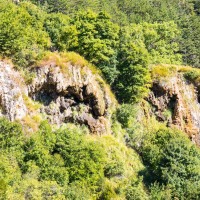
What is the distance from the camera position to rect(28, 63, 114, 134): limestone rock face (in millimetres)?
44125

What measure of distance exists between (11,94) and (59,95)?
23.8ft

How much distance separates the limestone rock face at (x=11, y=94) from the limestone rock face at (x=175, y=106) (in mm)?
21930

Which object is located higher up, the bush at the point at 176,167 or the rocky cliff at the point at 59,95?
the rocky cliff at the point at 59,95

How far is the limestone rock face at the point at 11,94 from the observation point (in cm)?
3938

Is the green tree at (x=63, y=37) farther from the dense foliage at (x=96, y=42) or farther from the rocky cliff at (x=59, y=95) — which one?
the rocky cliff at (x=59, y=95)

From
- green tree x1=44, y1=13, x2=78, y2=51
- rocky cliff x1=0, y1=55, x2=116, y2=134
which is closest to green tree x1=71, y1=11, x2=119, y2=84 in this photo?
green tree x1=44, y1=13, x2=78, y2=51

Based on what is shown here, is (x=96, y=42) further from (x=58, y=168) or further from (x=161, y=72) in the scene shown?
(x=58, y=168)

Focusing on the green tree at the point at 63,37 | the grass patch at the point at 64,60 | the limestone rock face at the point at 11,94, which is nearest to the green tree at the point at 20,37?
the grass patch at the point at 64,60

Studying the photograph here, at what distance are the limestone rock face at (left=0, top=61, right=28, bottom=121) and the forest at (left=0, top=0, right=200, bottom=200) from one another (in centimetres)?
131

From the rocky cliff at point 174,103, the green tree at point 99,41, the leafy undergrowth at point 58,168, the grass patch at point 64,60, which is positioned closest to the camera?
the leafy undergrowth at point 58,168

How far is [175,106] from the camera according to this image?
56594mm

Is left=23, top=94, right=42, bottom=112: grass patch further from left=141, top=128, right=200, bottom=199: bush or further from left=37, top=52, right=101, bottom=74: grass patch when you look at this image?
left=141, top=128, right=200, bottom=199: bush

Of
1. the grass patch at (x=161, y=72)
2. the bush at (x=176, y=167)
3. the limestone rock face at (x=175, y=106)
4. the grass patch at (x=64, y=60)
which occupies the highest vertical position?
the grass patch at (x=64, y=60)

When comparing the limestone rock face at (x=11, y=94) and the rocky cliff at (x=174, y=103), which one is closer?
the limestone rock face at (x=11, y=94)
